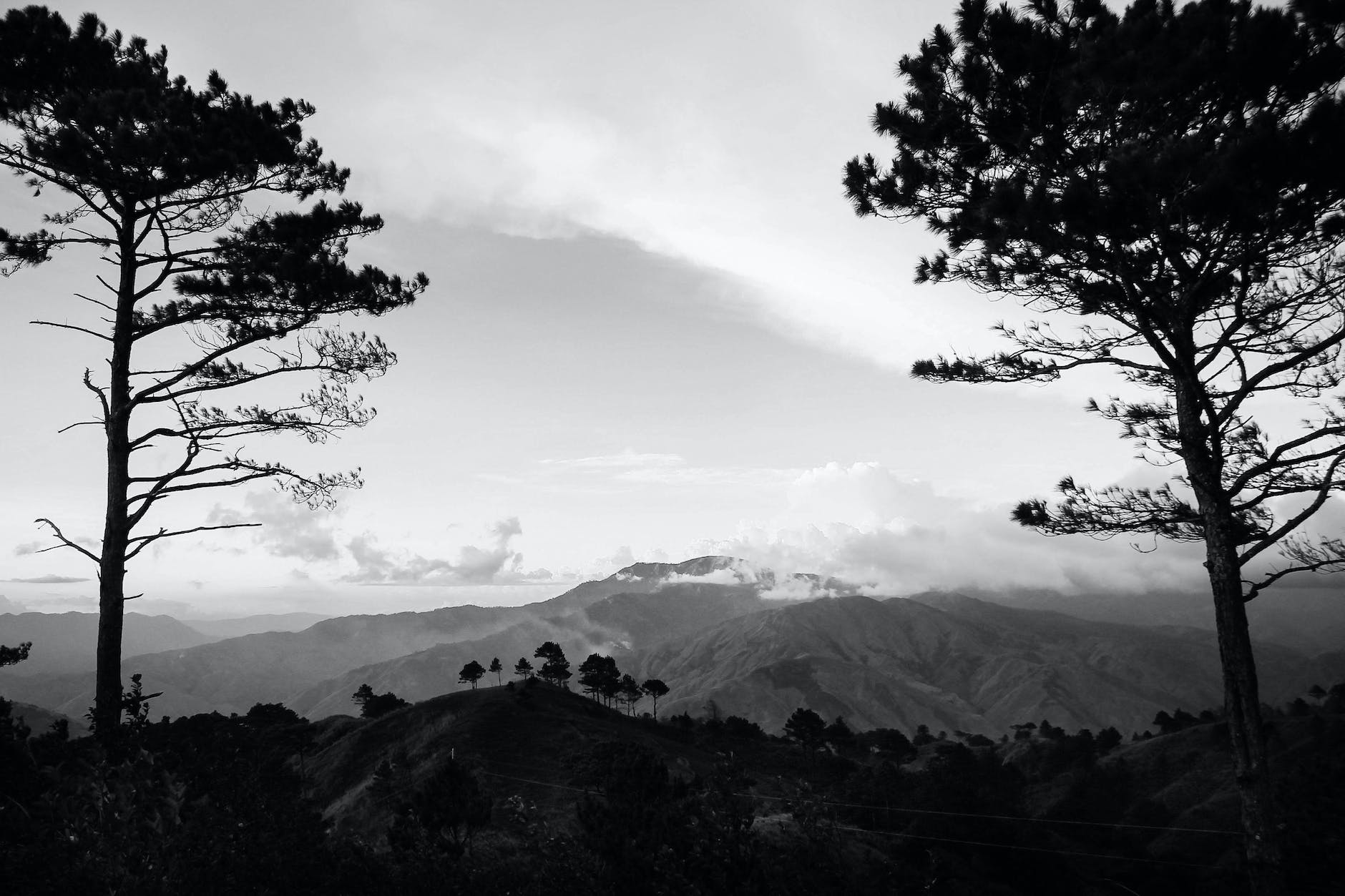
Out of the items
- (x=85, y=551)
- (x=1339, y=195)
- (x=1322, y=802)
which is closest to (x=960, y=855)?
(x=1322, y=802)

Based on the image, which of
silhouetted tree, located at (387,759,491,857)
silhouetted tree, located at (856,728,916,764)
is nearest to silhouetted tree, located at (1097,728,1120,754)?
silhouetted tree, located at (856,728,916,764)

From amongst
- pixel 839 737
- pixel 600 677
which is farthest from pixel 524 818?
pixel 839 737

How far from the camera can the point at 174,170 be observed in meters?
12.9

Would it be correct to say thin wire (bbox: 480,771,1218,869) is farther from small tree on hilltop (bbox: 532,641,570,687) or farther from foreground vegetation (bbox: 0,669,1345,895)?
small tree on hilltop (bbox: 532,641,570,687)

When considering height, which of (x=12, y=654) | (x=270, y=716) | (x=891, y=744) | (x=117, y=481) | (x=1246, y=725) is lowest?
(x=891, y=744)

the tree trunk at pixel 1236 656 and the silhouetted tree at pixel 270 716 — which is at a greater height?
the tree trunk at pixel 1236 656

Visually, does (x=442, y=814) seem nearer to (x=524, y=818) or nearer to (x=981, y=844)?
(x=524, y=818)

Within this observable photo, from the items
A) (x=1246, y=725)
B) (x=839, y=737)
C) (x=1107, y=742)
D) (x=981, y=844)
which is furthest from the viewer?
(x=1107, y=742)

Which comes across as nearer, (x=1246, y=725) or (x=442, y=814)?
(x=1246, y=725)

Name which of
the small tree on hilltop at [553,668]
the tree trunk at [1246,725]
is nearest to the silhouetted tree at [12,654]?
the tree trunk at [1246,725]

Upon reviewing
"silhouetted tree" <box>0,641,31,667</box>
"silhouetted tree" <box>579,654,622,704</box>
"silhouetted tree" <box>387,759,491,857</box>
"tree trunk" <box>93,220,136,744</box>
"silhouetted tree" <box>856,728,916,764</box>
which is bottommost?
"silhouetted tree" <box>856,728,916,764</box>

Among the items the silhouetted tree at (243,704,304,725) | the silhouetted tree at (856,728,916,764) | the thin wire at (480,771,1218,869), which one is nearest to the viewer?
the thin wire at (480,771,1218,869)

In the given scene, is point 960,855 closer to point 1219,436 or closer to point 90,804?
point 1219,436

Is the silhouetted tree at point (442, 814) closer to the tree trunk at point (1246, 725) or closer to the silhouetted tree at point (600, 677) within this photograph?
the tree trunk at point (1246, 725)
